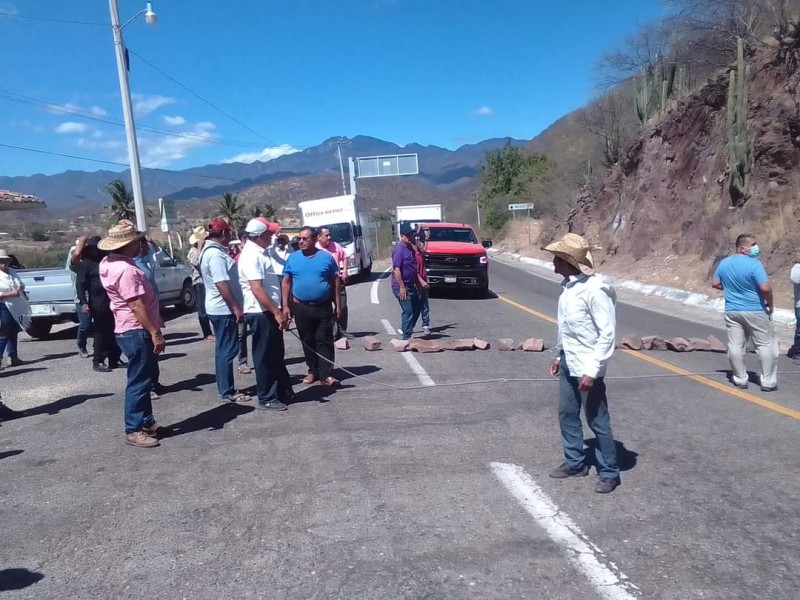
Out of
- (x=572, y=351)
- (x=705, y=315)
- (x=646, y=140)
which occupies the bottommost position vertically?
(x=705, y=315)

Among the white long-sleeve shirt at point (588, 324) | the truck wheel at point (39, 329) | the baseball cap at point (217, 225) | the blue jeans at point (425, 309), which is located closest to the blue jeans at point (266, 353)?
the baseball cap at point (217, 225)

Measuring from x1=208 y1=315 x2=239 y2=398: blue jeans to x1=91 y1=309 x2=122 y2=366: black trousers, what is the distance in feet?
8.35

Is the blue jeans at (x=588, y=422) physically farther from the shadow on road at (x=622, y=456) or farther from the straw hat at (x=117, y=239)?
the straw hat at (x=117, y=239)

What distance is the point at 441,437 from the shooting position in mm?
6004

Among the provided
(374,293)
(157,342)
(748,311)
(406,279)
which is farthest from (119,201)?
(748,311)

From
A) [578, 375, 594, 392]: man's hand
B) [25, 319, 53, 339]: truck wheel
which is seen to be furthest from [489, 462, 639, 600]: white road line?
[25, 319, 53, 339]: truck wheel

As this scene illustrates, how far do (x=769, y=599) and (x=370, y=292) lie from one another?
1742cm

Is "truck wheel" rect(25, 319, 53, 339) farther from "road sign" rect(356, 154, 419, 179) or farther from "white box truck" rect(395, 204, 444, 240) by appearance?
"road sign" rect(356, 154, 419, 179)

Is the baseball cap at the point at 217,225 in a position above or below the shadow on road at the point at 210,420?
above

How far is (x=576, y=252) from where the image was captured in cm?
462

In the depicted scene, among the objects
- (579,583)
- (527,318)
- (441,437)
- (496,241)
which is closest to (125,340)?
(441,437)

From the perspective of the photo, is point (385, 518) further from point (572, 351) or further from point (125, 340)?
point (125, 340)

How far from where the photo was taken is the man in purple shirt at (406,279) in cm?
1055

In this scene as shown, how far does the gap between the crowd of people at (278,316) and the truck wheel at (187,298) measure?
5.88 meters
